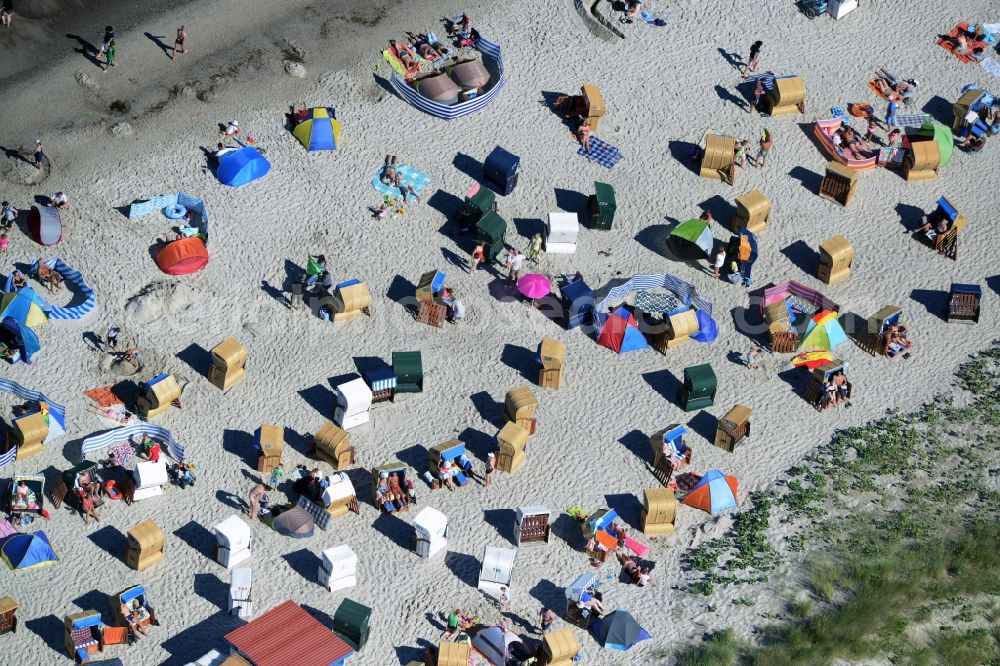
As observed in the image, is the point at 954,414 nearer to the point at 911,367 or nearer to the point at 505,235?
the point at 911,367

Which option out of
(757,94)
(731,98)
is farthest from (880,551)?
(731,98)

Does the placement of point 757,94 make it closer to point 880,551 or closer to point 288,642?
point 880,551

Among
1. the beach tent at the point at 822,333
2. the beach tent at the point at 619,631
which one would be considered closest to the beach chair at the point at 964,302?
the beach tent at the point at 822,333

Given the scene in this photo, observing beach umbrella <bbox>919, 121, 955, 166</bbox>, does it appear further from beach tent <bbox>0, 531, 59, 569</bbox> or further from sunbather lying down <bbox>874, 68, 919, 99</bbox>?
beach tent <bbox>0, 531, 59, 569</bbox>

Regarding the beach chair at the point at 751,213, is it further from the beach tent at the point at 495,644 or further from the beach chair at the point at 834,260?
the beach tent at the point at 495,644

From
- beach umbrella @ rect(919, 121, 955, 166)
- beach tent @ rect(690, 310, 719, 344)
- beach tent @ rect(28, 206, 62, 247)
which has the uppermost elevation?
beach umbrella @ rect(919, 121, 955, 166)

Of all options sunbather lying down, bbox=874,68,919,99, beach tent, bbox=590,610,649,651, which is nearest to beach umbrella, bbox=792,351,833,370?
beach tent, bbox=590,610,649,651

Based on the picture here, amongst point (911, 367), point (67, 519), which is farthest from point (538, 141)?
point (67, 519)
